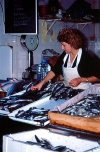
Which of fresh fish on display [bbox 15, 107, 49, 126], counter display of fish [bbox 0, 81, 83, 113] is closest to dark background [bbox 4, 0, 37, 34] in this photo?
counter display of fish [bbox 0, 81, 83, 113]

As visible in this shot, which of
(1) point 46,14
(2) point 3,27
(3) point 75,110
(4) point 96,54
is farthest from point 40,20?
(3) point 75,110

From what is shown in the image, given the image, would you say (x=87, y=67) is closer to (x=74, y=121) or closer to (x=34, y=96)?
(x=34, y=96)

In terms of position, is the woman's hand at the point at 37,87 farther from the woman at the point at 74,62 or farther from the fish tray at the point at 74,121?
the fish tray at the point at 74,121

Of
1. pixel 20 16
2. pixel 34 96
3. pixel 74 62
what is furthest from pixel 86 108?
pixel 20 16

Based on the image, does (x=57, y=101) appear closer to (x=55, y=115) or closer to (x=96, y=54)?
(x=55, y=115)

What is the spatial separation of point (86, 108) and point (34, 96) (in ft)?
2.85

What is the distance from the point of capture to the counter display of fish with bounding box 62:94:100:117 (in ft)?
7.16

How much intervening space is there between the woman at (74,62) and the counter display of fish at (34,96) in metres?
0.55

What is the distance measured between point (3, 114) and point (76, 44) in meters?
1.61

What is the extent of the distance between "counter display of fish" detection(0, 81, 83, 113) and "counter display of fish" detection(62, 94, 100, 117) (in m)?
0.36

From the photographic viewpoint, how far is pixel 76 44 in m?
3.79

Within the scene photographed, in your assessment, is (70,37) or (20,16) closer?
(70,37)

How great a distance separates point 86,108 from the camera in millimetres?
2277

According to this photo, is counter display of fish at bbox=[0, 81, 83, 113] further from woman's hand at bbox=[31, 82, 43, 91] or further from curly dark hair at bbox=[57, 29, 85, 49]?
curly dark hair at bbox=[57, 29, 85, 49]
